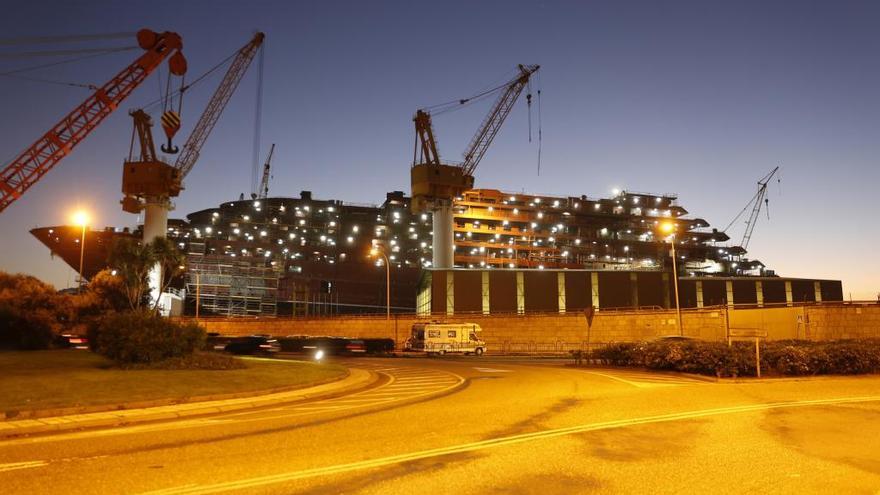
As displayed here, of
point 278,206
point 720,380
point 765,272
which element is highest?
point 278,206

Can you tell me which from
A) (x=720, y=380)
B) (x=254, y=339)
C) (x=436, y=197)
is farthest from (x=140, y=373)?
(x=436, y=197)

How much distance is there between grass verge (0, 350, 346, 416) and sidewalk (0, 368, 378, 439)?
1.91ft

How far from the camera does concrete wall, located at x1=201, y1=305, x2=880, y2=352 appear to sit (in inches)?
1756

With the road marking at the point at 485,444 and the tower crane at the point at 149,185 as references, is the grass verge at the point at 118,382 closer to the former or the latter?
the road marking at the point at 485,444

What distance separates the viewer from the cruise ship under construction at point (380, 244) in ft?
395

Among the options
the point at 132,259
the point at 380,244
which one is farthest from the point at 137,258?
the point at 380,244

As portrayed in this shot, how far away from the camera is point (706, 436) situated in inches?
421

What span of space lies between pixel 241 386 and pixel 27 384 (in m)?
5.91

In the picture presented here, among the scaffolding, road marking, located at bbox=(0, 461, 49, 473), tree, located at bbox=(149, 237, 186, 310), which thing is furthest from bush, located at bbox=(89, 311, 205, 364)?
the scaffolding

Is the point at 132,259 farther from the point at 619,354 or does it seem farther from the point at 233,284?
the point at 233,284

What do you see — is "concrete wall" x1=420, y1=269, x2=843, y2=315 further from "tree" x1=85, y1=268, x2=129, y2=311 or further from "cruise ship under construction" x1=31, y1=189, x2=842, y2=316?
"cruise ship under construction" x1=31, y1=189, x2=842, y2=316

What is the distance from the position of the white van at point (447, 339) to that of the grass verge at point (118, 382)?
22.8m

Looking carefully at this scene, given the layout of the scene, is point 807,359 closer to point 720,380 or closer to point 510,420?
point 720,380

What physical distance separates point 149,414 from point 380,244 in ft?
359
